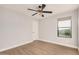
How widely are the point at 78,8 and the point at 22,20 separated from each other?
3.59 ft

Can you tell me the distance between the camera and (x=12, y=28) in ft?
5.49

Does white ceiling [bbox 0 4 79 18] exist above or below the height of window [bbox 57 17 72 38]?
above

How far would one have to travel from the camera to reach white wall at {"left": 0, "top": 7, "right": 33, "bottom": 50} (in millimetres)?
1638

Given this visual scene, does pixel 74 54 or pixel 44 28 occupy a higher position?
pixel 44 28

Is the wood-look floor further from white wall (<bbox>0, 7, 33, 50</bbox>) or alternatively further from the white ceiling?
the white ceiling

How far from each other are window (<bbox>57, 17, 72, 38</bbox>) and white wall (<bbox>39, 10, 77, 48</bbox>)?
6 centimetres

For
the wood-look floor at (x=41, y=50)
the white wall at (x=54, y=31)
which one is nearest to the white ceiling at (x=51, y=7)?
the white wall at (x=54, y=31)

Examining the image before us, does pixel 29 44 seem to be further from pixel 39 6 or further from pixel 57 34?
pixel 39 6

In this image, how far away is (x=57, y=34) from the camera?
1.73m

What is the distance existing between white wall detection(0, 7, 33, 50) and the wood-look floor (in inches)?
4.2

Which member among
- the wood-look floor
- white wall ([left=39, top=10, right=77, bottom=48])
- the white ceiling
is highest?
the white ceiling

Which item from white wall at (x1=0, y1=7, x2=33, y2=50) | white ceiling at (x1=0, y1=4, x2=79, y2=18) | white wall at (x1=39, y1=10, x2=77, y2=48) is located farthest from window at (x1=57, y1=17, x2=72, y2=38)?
white wall at (x1=0, y1=7, x2=33, y2=50)
